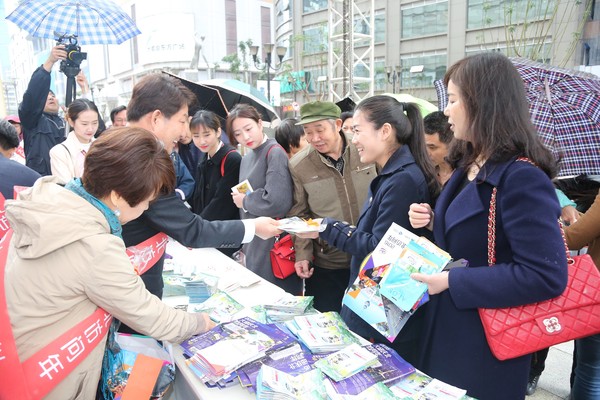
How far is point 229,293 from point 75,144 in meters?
2.21

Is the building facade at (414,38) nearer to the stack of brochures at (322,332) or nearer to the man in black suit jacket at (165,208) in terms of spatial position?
the man in black suit jacket at (165,208)

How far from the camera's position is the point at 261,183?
3.03 metres

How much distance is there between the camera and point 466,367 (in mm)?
1435

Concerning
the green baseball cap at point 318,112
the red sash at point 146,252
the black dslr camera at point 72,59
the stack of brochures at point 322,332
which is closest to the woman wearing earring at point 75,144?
the black dslr camera at point 72,59

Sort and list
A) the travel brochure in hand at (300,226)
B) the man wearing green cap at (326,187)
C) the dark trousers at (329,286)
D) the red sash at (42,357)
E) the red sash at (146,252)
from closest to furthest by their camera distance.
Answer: the red sash at (42,357) < the red sash at (146,252) < the travel brochure in hand at (300,226) < the man wearing green cap at (326,187) < the dark trousers at (329,286)

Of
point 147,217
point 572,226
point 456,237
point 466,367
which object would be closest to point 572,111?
point 572,226

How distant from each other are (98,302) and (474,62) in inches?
54.2

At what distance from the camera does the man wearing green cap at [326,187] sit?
2562mm

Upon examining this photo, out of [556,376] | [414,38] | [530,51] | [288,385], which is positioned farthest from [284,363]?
[414,38]

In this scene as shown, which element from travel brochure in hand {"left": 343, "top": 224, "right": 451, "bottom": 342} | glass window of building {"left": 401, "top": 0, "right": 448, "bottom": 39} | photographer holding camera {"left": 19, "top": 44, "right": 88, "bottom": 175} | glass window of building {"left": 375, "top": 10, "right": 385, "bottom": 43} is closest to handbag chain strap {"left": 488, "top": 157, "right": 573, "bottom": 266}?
travel brochure in hand {"left": 343, "top": 224, "right": 451, "bottom": 342}

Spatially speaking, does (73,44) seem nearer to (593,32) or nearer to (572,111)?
(572,111)

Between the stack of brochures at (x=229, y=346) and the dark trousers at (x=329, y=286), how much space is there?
1098 millimetres

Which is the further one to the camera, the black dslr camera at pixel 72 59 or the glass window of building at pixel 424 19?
the glass window of building at pixel 424 19

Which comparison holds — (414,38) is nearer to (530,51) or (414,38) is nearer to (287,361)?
(530,51)
